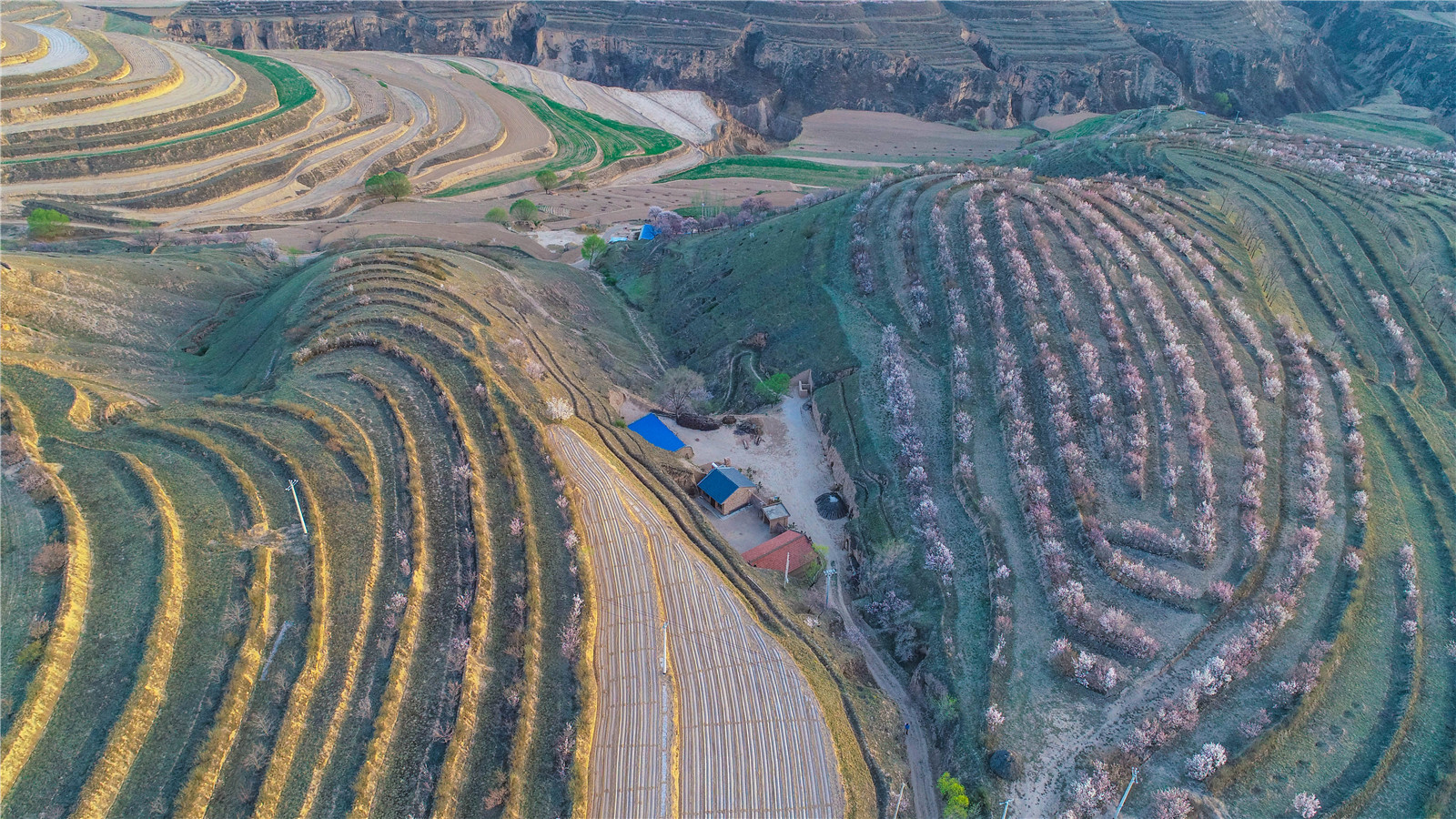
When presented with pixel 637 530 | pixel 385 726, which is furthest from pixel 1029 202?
pixel 385 726

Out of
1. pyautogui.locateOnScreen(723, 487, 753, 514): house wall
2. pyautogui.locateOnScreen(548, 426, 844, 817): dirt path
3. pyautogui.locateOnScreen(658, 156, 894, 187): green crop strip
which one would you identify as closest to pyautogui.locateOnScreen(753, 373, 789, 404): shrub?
pyautogui.locateOnScreen(723, 487, 753, 514): house wall

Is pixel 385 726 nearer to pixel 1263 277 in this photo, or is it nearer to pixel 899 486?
pixel 899 486

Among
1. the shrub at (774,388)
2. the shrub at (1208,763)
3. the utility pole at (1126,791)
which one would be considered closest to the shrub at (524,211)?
the shrub at (774,388)

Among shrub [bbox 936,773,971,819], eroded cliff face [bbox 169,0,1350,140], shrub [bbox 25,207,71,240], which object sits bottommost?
shrub [bbox 936,773,971,819]

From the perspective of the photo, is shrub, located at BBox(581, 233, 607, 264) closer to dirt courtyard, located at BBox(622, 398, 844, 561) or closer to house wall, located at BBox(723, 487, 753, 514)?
dirt courtyard, located at BBox(622, 398, 844, 561)

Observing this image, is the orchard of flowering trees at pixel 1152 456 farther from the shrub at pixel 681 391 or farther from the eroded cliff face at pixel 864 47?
the eroded cliff face at pixel 864 47
